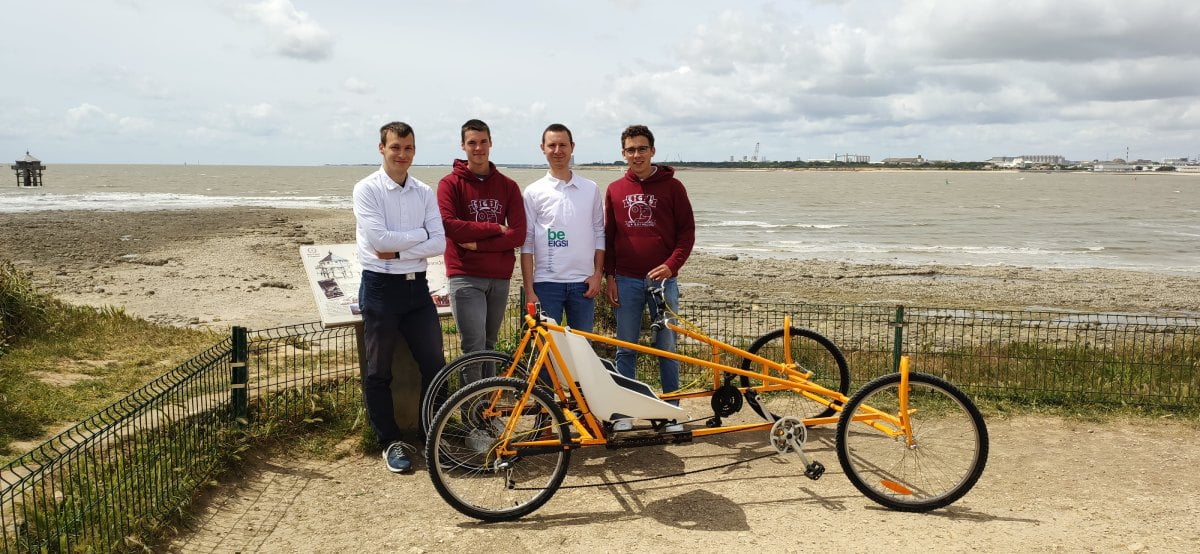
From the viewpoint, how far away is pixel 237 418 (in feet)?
17.9

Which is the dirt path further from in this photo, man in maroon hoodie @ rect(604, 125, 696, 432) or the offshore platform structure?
the offshore platform structure

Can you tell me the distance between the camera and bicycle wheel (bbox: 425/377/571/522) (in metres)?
4.52

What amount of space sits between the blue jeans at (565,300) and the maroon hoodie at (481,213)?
1.08 ft

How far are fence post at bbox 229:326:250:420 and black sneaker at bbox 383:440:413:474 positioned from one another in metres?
1.06

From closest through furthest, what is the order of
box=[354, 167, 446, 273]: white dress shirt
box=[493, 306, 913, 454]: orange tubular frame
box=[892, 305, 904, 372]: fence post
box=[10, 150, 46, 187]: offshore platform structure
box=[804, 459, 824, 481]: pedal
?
box=[493, 306, 913, 454]: orange tubular frame, box=[804, 459, 824, 481]: pedal, box=[354, 167, 446, 273]: white dress shirt, box=[892, 305, 904, 372]: fence post, box=[10, 150, 46, 187]: offshore platform structure

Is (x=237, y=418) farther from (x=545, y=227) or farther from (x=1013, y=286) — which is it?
(x=1013, y=286)

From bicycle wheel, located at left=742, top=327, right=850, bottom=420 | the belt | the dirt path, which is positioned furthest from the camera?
bicycle wheel, located at left=742, top=327, right=850, bottom=420

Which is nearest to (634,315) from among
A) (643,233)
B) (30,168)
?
(643,233)

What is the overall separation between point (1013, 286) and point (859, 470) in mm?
15924

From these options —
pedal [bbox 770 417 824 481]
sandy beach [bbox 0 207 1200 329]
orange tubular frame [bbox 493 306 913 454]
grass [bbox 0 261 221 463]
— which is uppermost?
orange tubular frame [bbox 493 306 913 454]

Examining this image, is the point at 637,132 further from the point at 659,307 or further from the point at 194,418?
the point at 194,418

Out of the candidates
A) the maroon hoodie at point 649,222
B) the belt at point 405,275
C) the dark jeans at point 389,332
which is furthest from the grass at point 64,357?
the maroon hoodie at point 649,222

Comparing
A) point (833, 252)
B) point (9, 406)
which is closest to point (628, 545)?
point (9, 406)

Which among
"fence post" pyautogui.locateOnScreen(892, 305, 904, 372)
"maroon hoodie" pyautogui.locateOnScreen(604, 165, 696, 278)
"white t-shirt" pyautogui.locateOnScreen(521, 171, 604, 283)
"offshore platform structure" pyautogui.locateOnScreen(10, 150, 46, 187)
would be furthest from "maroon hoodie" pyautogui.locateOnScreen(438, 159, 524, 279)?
"offshore platform structure" pyautogui.locateOnScreen(10, 150, 46, 187)
